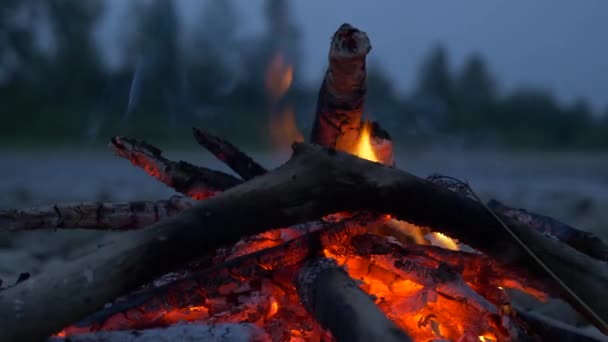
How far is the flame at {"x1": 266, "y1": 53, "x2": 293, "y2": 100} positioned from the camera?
7.55 ft

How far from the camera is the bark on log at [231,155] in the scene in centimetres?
217

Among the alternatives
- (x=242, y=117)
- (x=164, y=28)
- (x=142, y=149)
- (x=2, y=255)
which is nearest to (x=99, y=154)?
(x=242, y=117)

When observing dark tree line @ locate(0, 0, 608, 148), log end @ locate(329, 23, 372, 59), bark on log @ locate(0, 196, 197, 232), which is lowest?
bark on log @ locate(0, 196, 197, 232)

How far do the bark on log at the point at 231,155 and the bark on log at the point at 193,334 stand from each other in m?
0.62

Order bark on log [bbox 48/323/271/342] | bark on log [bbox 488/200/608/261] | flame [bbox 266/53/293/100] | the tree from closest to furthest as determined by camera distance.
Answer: bark on log [bbox 48/323/271/342]
bark on log [bbox 488/200/608/261]
flame [bbox 266/53/293/100]
the tree

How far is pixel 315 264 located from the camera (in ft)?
5.75

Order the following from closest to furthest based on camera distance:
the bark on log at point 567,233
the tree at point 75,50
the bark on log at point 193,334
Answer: the bark on log at point 193,334
the bark on log at point 567,233
the tree at point 75,50

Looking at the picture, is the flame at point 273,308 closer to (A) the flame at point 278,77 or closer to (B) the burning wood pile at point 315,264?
(B) the burning wood pile at point 315,264

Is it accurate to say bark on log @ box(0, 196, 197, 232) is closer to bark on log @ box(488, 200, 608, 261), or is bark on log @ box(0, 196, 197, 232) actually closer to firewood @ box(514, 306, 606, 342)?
bark on log @ box(488, 200, 608, 261)

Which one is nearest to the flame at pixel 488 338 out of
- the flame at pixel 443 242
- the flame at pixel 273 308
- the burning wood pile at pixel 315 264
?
the burning wood pile at pixel 315 264

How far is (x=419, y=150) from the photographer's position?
1046cm

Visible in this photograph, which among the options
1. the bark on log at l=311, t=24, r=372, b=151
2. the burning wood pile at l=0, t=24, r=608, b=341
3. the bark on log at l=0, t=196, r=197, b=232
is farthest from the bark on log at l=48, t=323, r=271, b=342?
the bark on log at l=311, t=24, r=372, b=151

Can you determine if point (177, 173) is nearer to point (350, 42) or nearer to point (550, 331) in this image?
point (350, 42)

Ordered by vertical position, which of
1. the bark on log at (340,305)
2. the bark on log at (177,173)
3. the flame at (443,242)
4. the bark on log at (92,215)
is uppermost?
the bark on log at (177,173)
